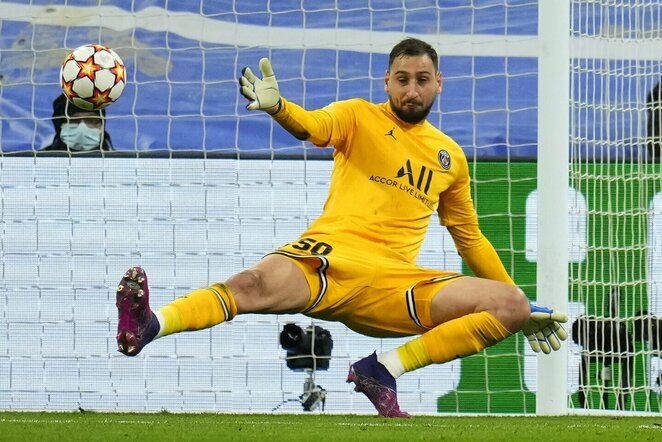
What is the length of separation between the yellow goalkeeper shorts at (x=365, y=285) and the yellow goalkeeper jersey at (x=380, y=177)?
0.32ft

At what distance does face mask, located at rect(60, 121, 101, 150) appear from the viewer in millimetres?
8750

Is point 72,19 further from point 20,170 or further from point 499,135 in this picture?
point 499,135

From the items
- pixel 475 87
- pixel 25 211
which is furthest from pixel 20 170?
pixel 475 87

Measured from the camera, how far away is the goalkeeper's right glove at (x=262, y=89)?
5672 millimetres

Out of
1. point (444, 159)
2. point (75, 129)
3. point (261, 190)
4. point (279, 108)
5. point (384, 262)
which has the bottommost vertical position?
point (384, 262)

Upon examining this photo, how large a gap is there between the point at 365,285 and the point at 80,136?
3.37 m

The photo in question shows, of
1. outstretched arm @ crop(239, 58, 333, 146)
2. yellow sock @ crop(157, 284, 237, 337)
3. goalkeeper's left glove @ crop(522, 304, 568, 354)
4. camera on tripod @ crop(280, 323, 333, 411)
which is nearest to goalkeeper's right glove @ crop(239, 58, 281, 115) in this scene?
outstretched arm @ crop(239, 58, 333, 146)

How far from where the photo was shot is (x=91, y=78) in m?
6.60

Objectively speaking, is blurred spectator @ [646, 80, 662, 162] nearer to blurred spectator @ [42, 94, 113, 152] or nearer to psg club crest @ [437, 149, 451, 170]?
psg club crest @ [437, 149, 451, 170]

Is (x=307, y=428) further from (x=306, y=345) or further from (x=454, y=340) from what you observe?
(x=306, y=345)

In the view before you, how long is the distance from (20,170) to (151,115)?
984 millimetres

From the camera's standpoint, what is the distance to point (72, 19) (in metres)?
9.10

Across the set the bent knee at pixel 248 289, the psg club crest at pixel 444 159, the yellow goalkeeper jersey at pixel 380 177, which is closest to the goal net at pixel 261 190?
the psg club crest at pixel 444 159

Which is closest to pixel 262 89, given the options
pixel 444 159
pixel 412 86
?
pixel 412 86
